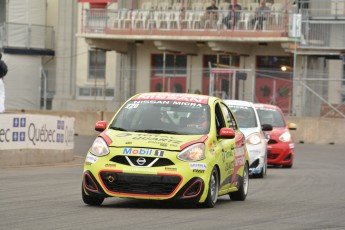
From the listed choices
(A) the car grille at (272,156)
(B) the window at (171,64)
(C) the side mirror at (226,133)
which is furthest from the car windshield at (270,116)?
(B) the window at (171,64)

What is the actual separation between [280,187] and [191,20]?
2846cm

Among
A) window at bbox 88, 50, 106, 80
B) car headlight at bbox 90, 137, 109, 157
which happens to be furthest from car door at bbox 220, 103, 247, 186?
window at bbox 88, 50, 106, 80

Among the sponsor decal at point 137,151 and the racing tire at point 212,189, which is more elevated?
the sponsor decal at point 137,151

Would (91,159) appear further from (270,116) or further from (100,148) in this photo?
(270,116)

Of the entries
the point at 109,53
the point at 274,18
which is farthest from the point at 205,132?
the point at 109,53

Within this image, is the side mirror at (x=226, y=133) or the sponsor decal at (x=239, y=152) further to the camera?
the sponsor decal at (x=239, y=152)

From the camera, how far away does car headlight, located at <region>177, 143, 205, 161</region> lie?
45.8 feet

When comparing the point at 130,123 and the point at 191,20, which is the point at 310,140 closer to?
the point at 191,20

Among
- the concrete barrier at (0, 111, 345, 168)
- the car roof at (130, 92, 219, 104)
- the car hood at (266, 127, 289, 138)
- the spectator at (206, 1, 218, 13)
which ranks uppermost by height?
the spectator at (206, 1, 218, 13)

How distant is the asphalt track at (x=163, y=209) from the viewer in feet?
40.2

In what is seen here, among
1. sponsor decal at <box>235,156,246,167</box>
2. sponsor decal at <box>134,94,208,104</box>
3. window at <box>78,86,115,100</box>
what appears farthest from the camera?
window at <box>78,86,115,100</box>

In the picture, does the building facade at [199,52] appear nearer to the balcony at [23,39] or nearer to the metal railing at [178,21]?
the metal railing at [178,21]

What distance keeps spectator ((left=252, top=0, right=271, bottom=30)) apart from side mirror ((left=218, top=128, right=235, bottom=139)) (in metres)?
30.7

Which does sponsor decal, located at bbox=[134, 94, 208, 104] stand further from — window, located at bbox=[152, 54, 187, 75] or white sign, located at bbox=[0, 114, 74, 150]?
window, located at bbox=[152, 54, 187, 75]
